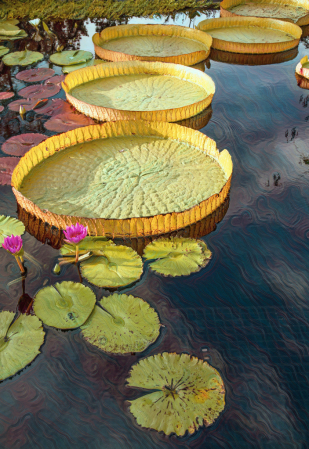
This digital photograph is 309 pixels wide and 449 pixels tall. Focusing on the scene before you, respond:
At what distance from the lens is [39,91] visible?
11.8 ft

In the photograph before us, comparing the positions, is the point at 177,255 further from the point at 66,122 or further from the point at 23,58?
the point at 23,58

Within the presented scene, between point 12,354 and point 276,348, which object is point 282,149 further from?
point 12,354

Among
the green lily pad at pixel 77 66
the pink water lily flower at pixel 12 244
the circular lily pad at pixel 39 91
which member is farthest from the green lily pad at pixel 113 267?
the green lily pad at pixel 77 66

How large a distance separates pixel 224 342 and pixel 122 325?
0.42 metres

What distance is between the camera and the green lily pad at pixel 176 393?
1379 millimetres

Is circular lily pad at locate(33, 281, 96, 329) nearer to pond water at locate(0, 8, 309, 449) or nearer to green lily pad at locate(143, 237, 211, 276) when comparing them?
pond water at locate(0, 8, 309, 449)

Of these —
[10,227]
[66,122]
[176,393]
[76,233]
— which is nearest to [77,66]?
[66,122]

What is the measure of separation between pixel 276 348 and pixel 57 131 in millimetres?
2187

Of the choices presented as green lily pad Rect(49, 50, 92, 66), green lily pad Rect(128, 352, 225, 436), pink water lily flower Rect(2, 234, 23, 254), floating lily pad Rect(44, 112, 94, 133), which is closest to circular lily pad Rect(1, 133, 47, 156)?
floating lily pad Rect(44, 112, 94, 133)

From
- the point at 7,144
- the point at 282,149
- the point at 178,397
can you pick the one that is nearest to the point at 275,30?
the point at 282,149

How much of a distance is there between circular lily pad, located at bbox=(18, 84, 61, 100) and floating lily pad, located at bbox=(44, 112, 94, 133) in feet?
1.48

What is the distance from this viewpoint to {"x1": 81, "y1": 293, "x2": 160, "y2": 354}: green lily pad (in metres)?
1.60

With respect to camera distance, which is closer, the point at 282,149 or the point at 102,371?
the point at 102,371

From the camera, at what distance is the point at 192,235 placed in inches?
84.3
